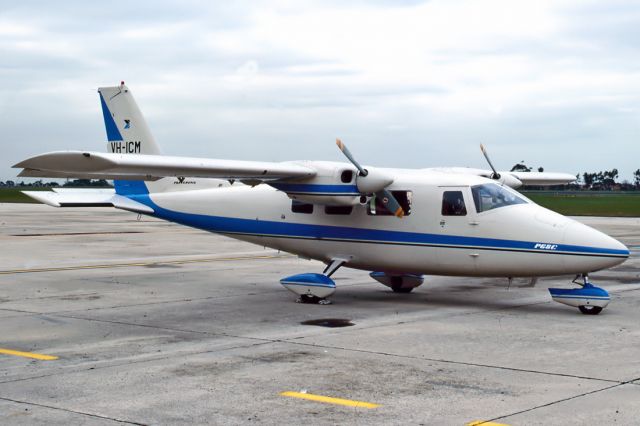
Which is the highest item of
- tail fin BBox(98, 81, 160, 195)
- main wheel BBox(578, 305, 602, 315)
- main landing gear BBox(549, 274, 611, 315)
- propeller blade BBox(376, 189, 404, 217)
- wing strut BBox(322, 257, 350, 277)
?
tail fin BBox(98, 81, 160, 195)

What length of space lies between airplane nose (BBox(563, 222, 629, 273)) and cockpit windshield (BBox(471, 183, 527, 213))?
1319 mm

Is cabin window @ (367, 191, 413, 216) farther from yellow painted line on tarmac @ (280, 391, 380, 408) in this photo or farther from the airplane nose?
yellow painted line on tarmac @ (280, 391, 380, 408)

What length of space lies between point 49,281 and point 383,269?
8179 millimetres

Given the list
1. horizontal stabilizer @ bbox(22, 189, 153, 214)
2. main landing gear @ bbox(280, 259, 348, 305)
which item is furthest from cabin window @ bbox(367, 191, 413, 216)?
horizontal stabilizer @ bbox(22, 189, 153, 214)

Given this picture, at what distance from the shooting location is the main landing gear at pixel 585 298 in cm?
1502

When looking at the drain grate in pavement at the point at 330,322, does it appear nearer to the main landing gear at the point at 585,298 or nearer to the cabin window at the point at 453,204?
the cabin window at the point at 453,204

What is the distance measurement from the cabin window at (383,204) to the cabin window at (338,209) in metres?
0.43

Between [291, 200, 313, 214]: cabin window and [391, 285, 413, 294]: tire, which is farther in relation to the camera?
[391, 285, 413, 294]: tire

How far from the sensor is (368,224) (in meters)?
16.9

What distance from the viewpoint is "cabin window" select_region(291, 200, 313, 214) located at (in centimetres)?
1766

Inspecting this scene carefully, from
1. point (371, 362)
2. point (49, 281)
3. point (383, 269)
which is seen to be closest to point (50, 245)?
point (49, 281)

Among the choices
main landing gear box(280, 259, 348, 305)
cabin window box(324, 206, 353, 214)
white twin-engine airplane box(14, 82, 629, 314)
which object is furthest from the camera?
cabin window box(324, 206, 353, 214)

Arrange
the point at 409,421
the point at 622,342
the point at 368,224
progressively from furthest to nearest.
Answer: the point at 368,224 → the point at 622,342 → the point at 409,421

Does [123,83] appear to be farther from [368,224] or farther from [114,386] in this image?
[114,386]
